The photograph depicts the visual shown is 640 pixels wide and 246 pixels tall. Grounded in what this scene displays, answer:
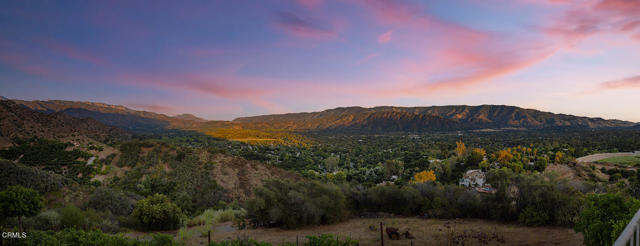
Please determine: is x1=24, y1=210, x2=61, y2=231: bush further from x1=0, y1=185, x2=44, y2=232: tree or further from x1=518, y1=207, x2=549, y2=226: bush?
x1=518, y1=207, x2=549, y2=226: bush

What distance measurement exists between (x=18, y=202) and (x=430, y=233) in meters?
18.2

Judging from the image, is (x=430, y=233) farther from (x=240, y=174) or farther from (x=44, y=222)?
(x=240, y=174)

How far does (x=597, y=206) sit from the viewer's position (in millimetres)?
9875

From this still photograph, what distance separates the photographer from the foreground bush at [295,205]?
56.2 feet

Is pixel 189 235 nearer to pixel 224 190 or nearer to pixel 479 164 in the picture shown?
pixel 224 190

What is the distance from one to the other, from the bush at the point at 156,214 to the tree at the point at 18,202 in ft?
22.2

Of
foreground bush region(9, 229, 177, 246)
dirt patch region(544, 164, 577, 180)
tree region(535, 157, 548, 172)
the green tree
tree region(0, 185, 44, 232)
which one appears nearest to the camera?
the green tree

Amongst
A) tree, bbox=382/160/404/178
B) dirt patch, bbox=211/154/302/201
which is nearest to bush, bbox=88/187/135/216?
dirt patch, bbox=211/154/302/201

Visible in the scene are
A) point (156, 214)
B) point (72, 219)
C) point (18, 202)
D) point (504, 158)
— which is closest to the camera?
point (18, 202)

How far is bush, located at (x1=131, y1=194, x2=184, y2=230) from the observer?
17.9m

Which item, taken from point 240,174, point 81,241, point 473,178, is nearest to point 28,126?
point 240,174

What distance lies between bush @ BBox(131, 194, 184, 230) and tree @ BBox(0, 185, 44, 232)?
22.2 ft

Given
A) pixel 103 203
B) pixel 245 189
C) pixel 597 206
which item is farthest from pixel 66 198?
pixel 597 206

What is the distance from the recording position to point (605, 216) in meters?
9.53
